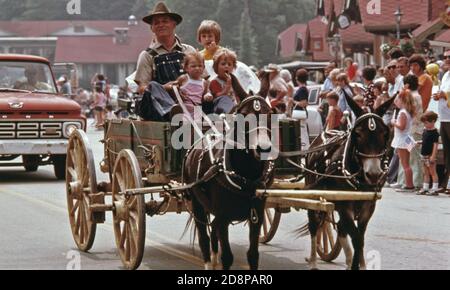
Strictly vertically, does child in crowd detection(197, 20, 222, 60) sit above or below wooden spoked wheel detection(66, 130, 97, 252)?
above

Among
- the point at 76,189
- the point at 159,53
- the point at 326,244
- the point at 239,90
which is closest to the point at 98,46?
the point at 76,189

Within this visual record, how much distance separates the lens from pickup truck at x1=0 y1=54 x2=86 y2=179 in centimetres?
1947

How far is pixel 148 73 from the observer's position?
11031mm

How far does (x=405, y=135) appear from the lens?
18.0m

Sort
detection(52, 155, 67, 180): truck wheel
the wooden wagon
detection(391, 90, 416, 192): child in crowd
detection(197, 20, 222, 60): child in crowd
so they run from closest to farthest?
1. the wooden wagon
2. detection(197, 20, 222, 60): child in crowd
3. detection(391, 90, 416, 192): child in crowd
4. detection(52, 155, 67, 180): truck wheel

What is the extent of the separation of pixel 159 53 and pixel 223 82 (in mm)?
1235

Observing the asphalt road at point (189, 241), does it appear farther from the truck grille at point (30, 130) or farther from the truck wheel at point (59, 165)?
the truck wheel at point (59, 165)

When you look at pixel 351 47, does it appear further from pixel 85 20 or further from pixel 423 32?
pixel 85 20

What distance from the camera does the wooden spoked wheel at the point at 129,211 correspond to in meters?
9.82

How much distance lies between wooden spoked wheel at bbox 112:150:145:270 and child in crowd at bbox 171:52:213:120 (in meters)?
0.69

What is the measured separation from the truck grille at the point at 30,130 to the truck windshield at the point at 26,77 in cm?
109

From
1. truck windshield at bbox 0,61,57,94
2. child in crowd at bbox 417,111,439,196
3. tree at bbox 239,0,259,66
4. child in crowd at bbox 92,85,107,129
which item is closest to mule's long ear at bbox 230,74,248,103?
child in crowd at bbox 417,111,439,196

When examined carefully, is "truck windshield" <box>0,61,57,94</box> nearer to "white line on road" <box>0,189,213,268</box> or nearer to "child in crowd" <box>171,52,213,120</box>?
"white line on road" <box>0,189,213,268</box>

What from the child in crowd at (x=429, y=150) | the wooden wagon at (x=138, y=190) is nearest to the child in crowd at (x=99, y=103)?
the child in crowd at (x=429, y=150)
